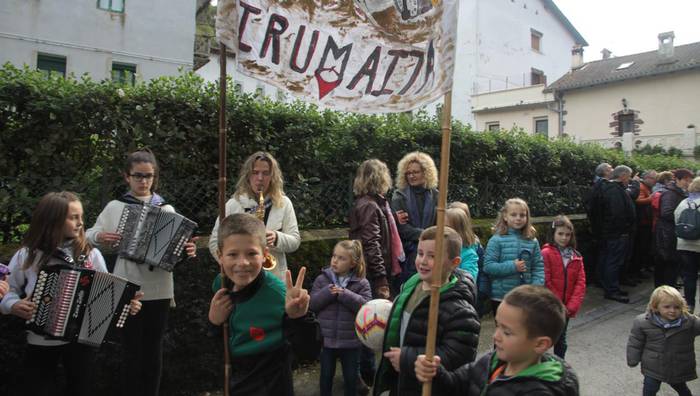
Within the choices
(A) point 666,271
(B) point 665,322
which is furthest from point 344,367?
(A) point 666,271

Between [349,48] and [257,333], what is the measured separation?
1.63 meters

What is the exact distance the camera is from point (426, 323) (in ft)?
8.34

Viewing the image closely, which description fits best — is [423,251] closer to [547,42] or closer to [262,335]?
[262,335]

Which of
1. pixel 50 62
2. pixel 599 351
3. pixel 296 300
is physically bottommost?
pixel 599 351

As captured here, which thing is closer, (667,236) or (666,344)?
(666,344)

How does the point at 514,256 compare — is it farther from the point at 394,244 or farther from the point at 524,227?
the point at 394,244

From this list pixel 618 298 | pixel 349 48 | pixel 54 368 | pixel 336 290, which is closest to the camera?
pixel 349 48

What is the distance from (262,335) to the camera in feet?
7.84

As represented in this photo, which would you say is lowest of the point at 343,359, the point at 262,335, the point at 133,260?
the point at 343,359

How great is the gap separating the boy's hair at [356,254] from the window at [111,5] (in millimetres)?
16983

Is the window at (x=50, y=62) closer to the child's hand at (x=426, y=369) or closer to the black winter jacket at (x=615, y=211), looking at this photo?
the black winter jacket at (x=615, y=211)

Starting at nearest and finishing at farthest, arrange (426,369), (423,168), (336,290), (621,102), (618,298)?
(426,369)
(336,290)
(423,168)
(618,298)
(621,102)

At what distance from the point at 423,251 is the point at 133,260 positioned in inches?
80.9

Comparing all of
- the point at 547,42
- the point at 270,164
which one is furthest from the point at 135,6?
the point at 547,42
